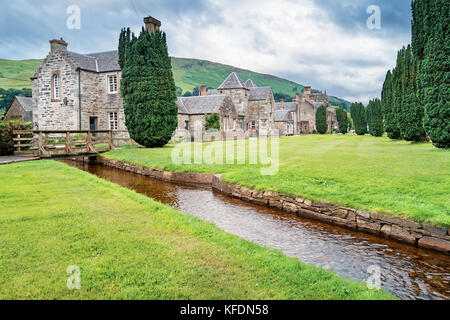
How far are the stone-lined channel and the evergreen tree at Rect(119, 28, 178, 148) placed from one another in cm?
1668

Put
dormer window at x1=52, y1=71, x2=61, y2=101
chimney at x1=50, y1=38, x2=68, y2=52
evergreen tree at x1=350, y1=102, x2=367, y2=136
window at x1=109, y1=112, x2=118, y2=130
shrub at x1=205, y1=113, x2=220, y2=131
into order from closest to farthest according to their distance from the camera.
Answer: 1. chimney at x1=50, y1=38, x2=68, y2=52
2. dormer window at x1=52, y1=71, x2=61, y2=101
3. window at x1=109, y1=112, x2=118, y2=130
4. shrub at x1=205, y1=113, x2=220, y2=131
5. evergreen tree at x1=350, y1=102, x2=367, y2=136

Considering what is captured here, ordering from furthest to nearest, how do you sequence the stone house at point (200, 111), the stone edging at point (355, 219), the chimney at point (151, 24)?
the stone house at point (200, 111) → the chimney at point (151, 24) → the stone edging at point (355, 219)

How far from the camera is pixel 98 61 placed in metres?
35.7

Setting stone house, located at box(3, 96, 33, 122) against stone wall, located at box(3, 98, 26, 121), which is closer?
stone house, located at box(3, 96, 33, 122)

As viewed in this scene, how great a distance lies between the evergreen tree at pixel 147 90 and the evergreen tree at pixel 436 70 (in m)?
19.5

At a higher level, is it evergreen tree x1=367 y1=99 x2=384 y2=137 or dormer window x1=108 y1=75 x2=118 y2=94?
dormer window x1=108 y1=75 x2=118 y2=94

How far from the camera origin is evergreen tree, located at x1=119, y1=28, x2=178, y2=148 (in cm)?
2677

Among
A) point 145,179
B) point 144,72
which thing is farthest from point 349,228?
point 144,72

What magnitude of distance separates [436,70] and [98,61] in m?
33.0

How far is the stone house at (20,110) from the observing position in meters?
53.4

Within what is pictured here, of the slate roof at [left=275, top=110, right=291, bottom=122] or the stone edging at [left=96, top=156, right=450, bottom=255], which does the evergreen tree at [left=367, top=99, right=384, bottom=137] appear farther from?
the stone edging at [left=96, top=156, right=450, bottom=255]

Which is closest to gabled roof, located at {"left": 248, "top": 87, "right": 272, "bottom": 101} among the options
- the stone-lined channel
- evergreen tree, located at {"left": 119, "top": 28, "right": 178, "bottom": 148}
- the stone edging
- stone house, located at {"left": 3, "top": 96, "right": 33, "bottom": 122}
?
evergreen tree, located at {"left": 119, "top": 28, "right": 178, "bottom": 148}

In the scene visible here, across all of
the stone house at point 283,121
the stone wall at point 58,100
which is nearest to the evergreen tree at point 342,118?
the stone house at point 283,121

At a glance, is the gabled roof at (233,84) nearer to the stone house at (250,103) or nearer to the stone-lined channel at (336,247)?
the stone house at (250,103)
